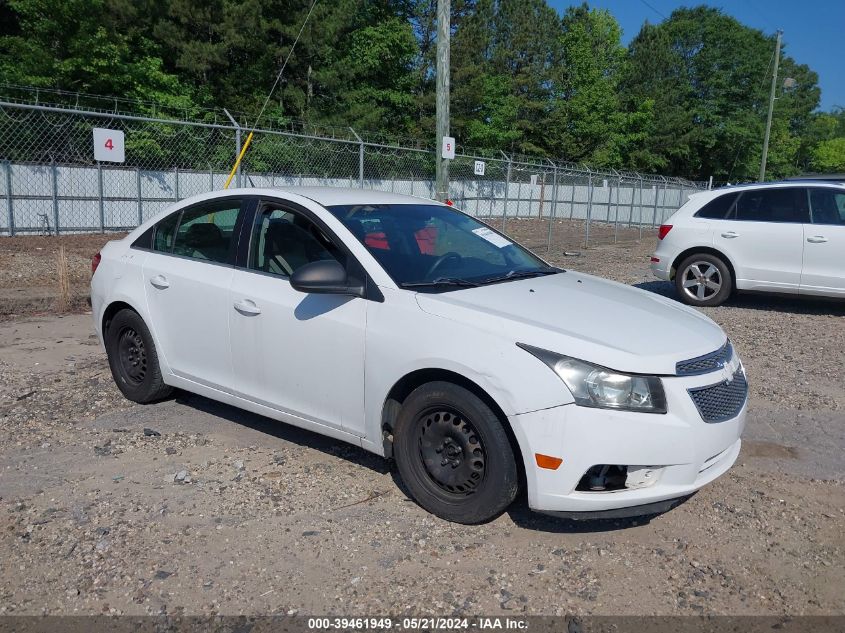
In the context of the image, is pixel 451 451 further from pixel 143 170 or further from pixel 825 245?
pixel 143 170

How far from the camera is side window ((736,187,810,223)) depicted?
9.25m

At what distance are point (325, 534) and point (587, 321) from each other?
1.64 metres

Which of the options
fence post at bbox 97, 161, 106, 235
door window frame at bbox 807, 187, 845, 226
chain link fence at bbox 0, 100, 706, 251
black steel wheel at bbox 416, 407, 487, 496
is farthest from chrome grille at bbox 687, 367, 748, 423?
fence post at bbox 97, 161, 106, 235

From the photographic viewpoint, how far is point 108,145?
36.3 ft

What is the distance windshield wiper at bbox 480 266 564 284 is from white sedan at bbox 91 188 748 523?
0.08 ft

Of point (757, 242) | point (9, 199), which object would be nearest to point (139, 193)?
point (9, 199)

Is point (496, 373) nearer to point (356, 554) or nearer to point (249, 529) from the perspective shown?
point (356, 554)

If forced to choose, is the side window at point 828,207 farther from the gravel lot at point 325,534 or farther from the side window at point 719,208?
the gravel lot at point 325,534

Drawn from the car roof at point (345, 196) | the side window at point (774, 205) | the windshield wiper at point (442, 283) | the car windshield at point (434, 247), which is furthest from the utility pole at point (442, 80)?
the windshield wiper at point (442, 283)

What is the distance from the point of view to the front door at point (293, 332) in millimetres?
3938

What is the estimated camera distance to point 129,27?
2788cm

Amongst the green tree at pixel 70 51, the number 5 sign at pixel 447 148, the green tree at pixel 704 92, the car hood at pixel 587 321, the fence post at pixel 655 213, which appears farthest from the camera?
the green tree at pixel 704 92

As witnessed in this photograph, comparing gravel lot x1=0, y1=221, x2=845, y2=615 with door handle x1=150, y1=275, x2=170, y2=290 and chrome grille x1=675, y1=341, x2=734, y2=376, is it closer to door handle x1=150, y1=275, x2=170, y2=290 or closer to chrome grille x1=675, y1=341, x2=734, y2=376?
chrome grille x1=675, y1=341, x2=734, y2=376

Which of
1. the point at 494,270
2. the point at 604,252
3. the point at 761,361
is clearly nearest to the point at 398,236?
the point at 494,270
